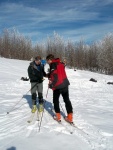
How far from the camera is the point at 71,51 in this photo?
230 feet

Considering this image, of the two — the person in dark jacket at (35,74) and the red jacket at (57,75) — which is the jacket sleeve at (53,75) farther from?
the person in dark jacket at (35,74)

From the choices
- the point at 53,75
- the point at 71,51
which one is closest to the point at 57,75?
the point at 53,75

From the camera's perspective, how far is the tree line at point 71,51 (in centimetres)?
6192

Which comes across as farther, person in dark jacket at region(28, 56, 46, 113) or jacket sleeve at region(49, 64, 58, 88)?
person in dark jacket at region(28, 56, 46, 113)

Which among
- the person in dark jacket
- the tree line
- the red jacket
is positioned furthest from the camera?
the tree line

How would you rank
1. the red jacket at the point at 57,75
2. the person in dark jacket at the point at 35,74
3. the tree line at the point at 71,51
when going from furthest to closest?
the tree line at the point at 71,51
the person in dark jacket at the point at 35,74
the red jacket at the point at 57,75

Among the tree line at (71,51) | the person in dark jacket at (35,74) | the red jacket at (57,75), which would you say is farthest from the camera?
the tree line at (71,51)

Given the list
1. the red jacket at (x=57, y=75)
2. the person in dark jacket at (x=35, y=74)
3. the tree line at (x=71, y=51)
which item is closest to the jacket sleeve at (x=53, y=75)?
the red jacket at (x=57, y=75)

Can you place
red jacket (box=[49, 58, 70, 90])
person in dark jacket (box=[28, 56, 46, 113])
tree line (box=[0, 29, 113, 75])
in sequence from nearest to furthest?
1. red jacket (box=[49, 58, 70, 90])
2. person in dark jacket (box=[28, 56, 46, 113])
3. tree line (box=[0, 29, 113, 75])

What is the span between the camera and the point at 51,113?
8422 mm

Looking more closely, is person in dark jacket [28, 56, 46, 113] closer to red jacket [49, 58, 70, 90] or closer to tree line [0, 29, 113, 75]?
red jacket [49, 58, 70, 90]

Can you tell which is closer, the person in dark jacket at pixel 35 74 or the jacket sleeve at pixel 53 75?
the jacket sleeve at pixel 53 75

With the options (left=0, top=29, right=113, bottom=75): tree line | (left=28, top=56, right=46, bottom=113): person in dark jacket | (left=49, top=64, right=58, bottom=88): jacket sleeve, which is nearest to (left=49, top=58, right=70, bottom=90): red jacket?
(left=49, top=64, right=58, bottom=88): jacket sleeve

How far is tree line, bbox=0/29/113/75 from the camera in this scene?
203 feet
